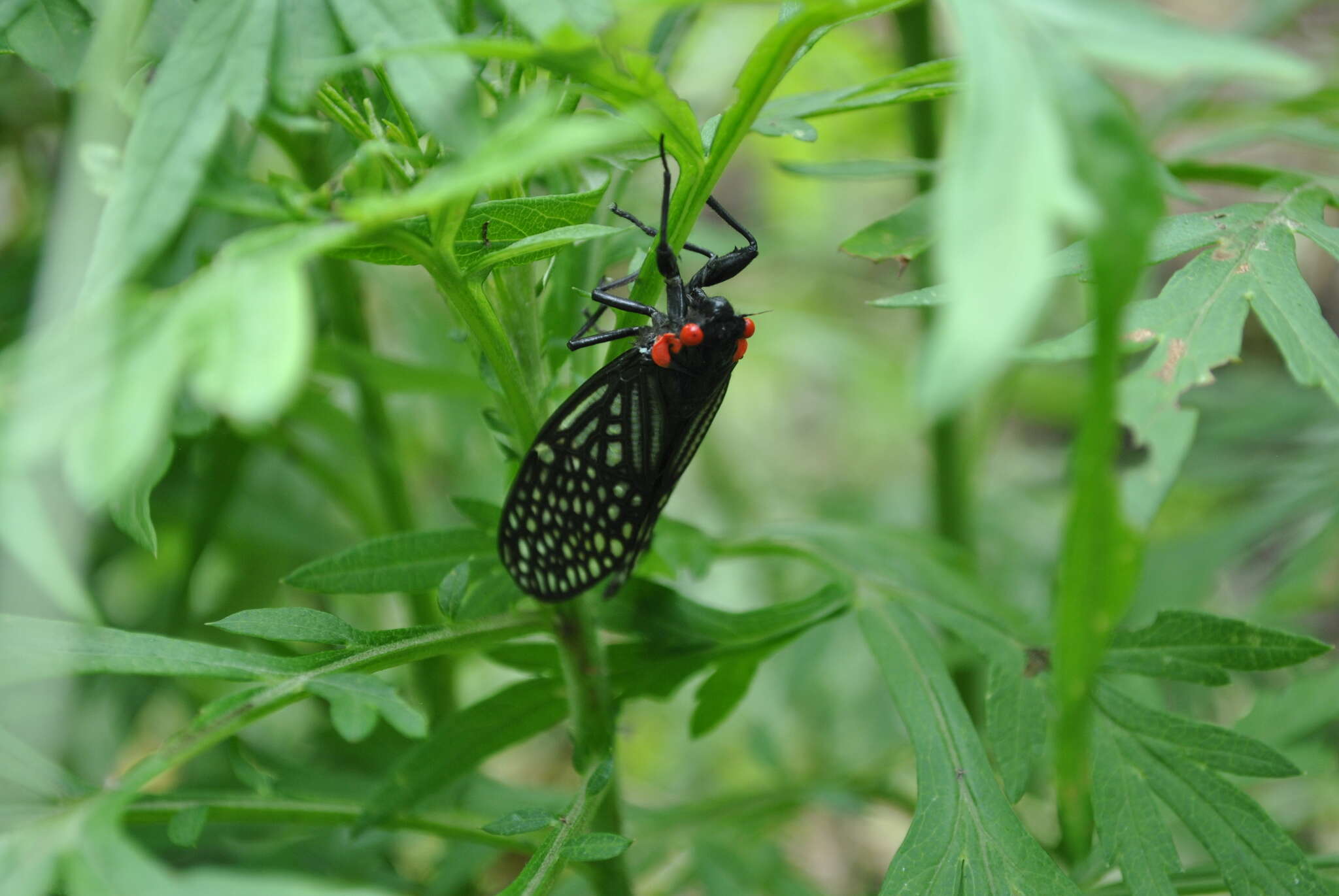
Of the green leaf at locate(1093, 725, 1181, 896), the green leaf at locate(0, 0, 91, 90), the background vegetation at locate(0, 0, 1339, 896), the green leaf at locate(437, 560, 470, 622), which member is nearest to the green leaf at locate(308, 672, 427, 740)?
the background vegetation at locate(0, 0, 1339, 896)

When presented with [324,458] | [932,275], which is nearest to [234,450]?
[324,458]

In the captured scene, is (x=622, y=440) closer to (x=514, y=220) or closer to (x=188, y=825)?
(x=514, y=220)

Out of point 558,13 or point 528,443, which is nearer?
point 558,13

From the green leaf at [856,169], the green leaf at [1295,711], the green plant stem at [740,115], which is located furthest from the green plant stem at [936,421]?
the green plant stem at [740,115]

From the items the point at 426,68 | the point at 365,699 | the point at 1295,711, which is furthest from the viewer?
the point at 1295,711

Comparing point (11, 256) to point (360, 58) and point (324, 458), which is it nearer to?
point (324, 458)

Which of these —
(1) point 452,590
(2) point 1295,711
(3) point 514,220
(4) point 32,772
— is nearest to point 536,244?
(3) point 514,220
